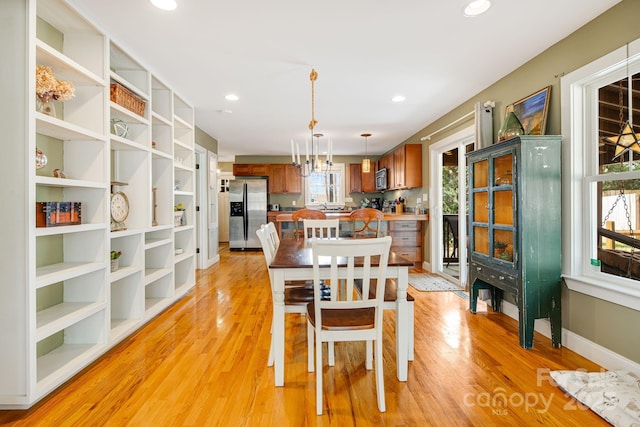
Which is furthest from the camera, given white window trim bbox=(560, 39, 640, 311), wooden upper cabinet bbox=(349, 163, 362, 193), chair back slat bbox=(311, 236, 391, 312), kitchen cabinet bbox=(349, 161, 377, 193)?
wooden upper cabinet bbox=(349, 163, 362, 193)

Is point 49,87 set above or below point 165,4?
below

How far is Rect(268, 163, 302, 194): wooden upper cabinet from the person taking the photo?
25.1 feet

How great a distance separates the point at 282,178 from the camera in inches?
302

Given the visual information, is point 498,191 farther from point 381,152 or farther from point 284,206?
point 284,206

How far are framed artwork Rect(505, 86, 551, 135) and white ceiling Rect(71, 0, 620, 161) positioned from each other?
347mm

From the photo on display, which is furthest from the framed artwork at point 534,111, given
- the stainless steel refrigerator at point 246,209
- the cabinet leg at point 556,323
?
the stainless steel refrigerator at point 246,209

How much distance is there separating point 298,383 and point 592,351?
6.67ft

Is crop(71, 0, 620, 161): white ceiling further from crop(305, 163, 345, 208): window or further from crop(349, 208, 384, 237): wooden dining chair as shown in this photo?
crop(305, 163, 345, 208): window

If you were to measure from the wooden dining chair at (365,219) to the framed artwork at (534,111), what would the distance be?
2012mm

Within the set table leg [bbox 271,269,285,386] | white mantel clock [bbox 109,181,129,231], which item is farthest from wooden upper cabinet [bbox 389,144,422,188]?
white mantel clock [bbox 109,181,129,231]

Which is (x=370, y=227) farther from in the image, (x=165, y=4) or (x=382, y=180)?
(x=165, y=4)

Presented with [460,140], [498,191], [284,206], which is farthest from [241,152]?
[498,191]

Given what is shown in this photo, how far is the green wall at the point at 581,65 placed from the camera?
2000mm

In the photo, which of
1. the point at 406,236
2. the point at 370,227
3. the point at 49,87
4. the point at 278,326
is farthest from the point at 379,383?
the point at 406,236
